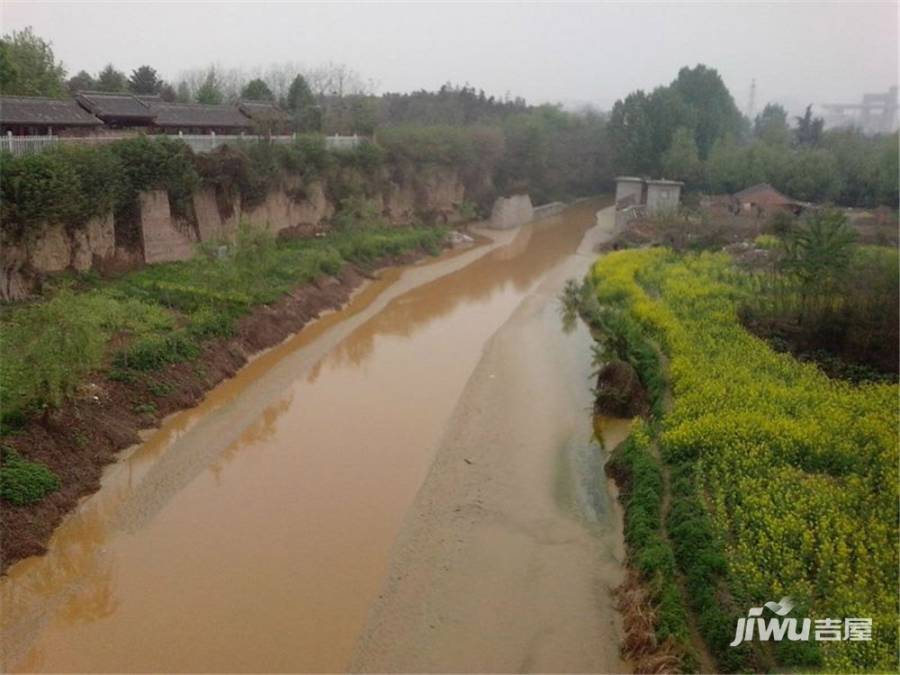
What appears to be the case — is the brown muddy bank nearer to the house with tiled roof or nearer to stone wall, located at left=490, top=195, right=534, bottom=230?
the house with tiled roof

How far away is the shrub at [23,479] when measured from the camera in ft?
39.9

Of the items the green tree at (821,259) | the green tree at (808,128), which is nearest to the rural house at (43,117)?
the green tree at (821,259)

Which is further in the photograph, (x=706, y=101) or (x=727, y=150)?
(x=706, y=101)

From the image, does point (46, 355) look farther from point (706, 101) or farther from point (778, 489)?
point (706, 101)

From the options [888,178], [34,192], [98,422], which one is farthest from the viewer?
[888,178]

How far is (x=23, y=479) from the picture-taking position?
40.8ft

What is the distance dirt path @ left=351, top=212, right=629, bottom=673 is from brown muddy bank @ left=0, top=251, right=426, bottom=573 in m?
5.47

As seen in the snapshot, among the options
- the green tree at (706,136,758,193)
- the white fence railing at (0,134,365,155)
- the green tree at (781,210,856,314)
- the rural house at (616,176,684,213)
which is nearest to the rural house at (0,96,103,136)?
the white fence railing at (0,134,365,155)

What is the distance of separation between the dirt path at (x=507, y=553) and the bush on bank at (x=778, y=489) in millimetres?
1497

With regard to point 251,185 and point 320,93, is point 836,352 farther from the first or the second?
point 320,93

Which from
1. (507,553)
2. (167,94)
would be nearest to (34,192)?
(507,553)

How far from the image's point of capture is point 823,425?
14.2 meters

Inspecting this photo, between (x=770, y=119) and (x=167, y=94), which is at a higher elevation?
(x=770, y=119)

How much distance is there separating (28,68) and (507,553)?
80.7ft
